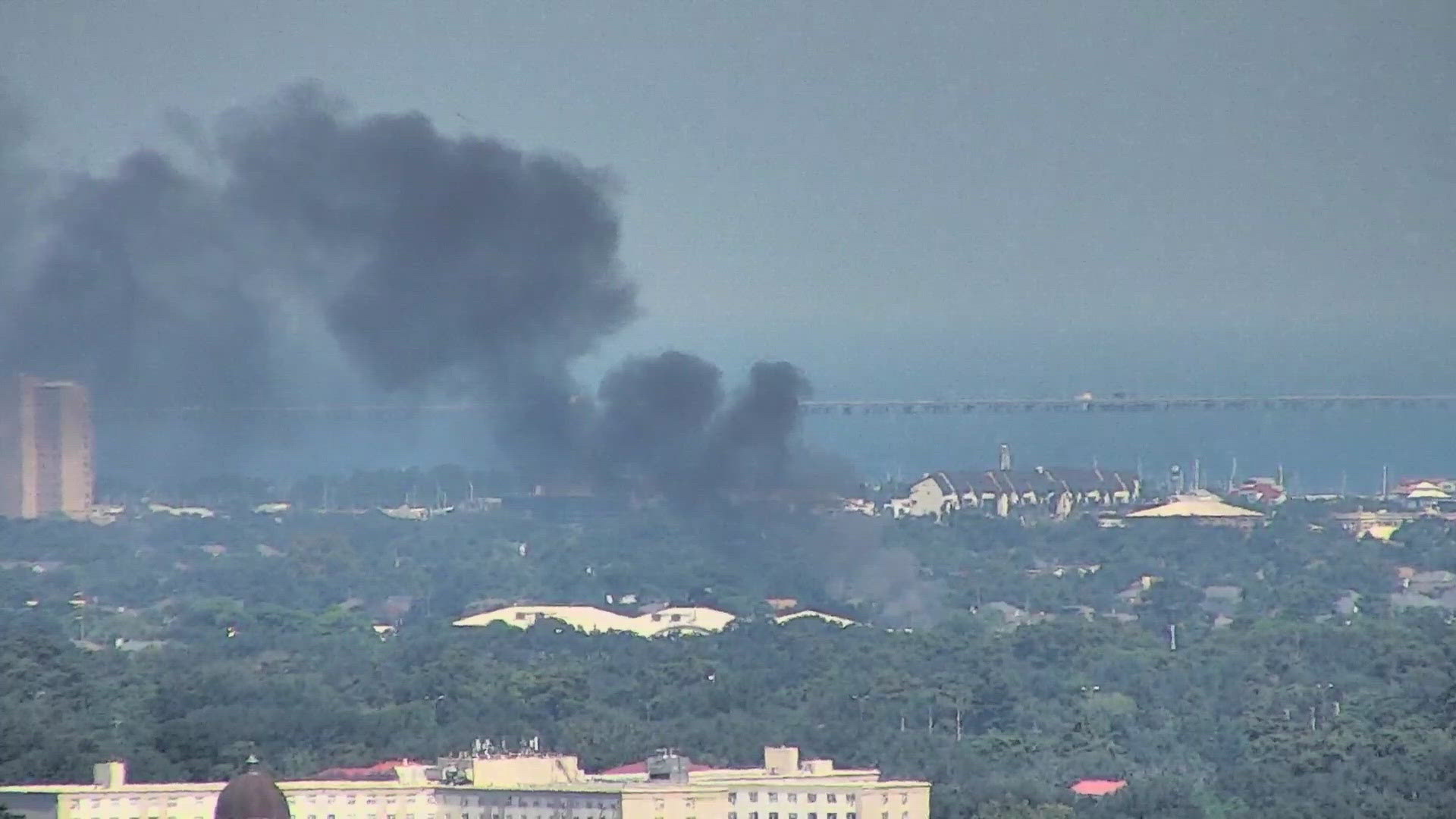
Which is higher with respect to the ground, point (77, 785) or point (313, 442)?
point (313, 442)

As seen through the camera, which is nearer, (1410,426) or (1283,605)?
(1283,605)

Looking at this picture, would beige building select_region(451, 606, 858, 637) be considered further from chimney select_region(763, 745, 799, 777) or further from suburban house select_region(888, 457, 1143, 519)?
suburban house select_region(888, 457, 1143, 519)

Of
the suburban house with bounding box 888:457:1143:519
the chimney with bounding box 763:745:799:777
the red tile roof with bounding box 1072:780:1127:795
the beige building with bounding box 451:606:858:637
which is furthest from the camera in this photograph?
the suburban house with bounding box 888:457:1143:519

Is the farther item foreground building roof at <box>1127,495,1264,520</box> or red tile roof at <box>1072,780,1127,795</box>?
foreground building roof at <box>1127,495,1264,520</box>

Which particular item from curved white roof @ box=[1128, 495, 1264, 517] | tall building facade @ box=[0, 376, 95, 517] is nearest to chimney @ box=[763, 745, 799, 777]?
tall building facade @ box=[0, 376, 95, 517]

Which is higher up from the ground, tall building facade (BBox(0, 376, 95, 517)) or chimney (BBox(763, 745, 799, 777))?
tall building facade (BBox(0, 376, 95, 517))

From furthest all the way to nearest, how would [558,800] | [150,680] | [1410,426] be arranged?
[1410,426] → [150,680] → [558,800]

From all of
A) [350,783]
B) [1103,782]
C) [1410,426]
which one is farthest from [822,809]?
[1410,426]

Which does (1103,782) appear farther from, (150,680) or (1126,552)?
(1126,552)
